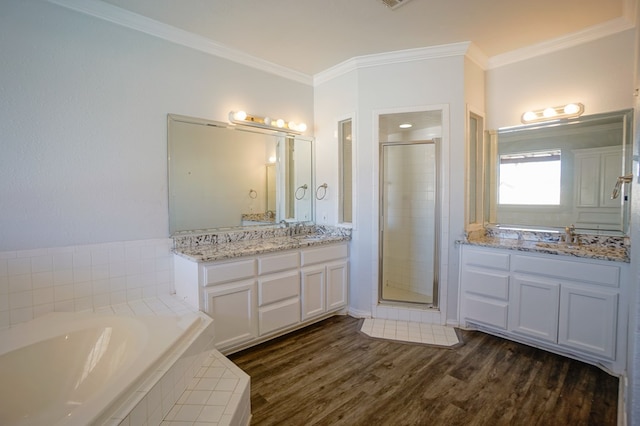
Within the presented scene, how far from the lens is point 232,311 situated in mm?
2387

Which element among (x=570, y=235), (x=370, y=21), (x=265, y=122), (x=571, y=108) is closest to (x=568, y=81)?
(x=571, y=108)

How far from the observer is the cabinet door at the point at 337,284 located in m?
3.07

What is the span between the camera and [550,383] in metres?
2.08

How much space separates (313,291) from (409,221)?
1696 millimetres

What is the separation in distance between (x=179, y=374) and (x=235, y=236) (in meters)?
1.49

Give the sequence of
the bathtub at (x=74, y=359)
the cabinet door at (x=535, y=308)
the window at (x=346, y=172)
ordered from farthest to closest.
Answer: the window at (x=346, y=172) < the cabinet door at (x=535, y=308) < the bathtub at (x=74, y=359)

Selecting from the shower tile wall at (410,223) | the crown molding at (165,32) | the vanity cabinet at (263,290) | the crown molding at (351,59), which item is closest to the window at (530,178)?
the shower tile wall at (410,223)

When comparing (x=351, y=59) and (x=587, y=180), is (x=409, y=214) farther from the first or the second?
(x=351, y=59)

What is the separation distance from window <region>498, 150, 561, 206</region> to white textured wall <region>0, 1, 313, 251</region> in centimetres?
297

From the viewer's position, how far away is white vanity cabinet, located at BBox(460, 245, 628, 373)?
84.7 inches

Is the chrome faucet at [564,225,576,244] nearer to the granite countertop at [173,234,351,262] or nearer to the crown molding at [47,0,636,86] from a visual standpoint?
the crown molding at [47,0,636,86]

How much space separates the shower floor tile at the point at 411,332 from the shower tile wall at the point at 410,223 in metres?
0.78

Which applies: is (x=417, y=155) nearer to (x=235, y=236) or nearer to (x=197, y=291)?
(x=235, y=236)

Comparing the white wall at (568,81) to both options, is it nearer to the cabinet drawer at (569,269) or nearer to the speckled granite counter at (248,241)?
the cabinet drawer at (569,269)
